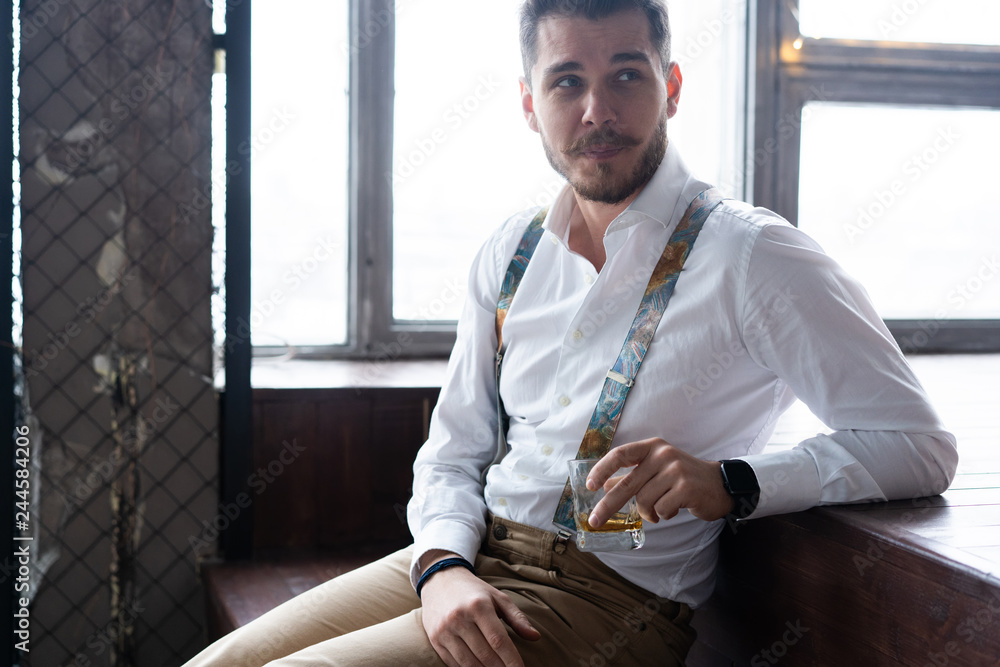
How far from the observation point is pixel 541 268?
4.54 ft

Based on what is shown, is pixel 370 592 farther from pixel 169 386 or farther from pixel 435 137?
pixel 435 137

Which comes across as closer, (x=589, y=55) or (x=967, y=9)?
(x=589, y=55)

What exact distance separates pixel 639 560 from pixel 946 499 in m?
0.44

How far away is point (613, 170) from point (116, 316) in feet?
4.60

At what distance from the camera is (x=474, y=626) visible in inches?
41.9

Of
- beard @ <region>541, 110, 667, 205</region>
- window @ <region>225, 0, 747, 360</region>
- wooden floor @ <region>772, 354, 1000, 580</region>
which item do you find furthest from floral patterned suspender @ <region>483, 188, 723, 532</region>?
window @ <region>225, 0, 747, 360</region>

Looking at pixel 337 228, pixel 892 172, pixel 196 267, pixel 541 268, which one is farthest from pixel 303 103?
pixel 892 172

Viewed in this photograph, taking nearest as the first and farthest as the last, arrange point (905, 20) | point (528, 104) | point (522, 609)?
point (522, 609), point (528, 104), point (905, 20)

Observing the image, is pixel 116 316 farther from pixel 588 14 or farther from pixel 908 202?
pixel 908 202

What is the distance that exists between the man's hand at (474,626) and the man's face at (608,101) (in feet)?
2.00

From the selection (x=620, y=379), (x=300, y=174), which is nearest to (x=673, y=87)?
(x=620, y=379)

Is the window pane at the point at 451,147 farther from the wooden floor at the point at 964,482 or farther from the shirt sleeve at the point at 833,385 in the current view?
the shirt sleeve at the point at 833,385

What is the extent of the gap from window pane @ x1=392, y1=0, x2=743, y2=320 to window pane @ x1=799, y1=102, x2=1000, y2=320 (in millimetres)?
1116

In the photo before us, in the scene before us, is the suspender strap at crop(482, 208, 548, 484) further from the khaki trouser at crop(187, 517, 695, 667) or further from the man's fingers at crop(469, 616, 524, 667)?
the man's fingers at crop(469, 616, 524, 667)
